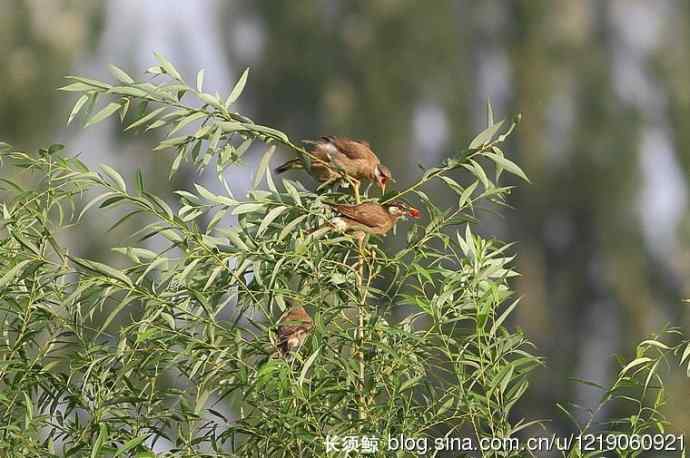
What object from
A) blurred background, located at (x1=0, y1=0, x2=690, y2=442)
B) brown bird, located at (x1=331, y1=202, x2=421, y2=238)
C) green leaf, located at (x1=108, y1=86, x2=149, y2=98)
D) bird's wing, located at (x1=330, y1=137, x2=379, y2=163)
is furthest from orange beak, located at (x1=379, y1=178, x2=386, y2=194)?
blurred background, located at (x1=0, y1=0, x2=690, y2=442)

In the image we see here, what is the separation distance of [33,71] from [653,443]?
18.9ft

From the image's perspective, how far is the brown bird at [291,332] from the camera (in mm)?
2279

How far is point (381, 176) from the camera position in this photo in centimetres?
275

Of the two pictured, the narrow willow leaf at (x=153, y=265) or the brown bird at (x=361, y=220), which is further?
the brown bird at (x=361, y=220)

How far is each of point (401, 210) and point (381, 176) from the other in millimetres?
243

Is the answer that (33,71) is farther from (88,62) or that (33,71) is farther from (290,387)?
(290,387)

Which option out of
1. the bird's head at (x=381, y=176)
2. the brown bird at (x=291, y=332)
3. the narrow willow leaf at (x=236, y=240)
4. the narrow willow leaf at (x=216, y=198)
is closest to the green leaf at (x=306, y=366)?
the brown bird at (x=291, y=332)

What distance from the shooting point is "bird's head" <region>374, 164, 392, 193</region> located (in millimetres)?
2723

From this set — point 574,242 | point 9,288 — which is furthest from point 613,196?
point 9,288

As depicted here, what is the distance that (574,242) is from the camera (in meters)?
7.12

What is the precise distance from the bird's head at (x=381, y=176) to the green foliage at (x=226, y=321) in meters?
0.24

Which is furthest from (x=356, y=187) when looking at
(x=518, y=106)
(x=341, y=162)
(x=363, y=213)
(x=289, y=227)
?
(x=518, y=106)

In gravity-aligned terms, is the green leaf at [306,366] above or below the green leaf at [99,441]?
above

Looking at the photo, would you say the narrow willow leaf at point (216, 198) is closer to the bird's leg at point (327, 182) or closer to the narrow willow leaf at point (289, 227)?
the narrow willow leaf at point (289, 227)
